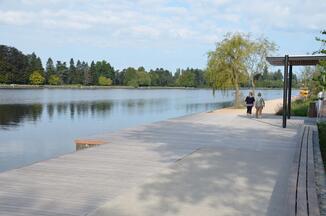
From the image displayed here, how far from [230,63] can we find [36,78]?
94385mm

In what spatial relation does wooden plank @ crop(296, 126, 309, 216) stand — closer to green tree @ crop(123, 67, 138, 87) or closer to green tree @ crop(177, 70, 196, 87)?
green tree @ crop(123, 67, 138, 87)

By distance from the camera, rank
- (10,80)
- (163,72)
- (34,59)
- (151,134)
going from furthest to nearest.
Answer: (163,72)
(34,59)
(10,80)
(151,134)

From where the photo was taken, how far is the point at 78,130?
21.7 meters

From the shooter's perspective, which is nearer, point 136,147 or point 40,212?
point 40,212

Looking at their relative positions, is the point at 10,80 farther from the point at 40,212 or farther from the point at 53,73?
the point at 40,212

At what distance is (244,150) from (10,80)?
109923 mm

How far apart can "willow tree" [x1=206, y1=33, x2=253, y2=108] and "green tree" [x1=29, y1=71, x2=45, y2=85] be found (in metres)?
93.1

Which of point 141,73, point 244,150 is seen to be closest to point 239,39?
point 244,150

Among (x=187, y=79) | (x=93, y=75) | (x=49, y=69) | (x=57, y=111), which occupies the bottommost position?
(x=57, y=111)

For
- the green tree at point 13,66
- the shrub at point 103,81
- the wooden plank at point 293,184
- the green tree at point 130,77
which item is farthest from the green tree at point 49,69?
the wooden plank at point 293,184

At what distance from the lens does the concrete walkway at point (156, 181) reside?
5352 millimetres

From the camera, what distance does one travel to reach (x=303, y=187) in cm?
609

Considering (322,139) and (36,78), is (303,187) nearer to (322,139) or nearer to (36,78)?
(322,139)

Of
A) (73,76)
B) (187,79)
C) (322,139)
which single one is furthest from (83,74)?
(322,139)
